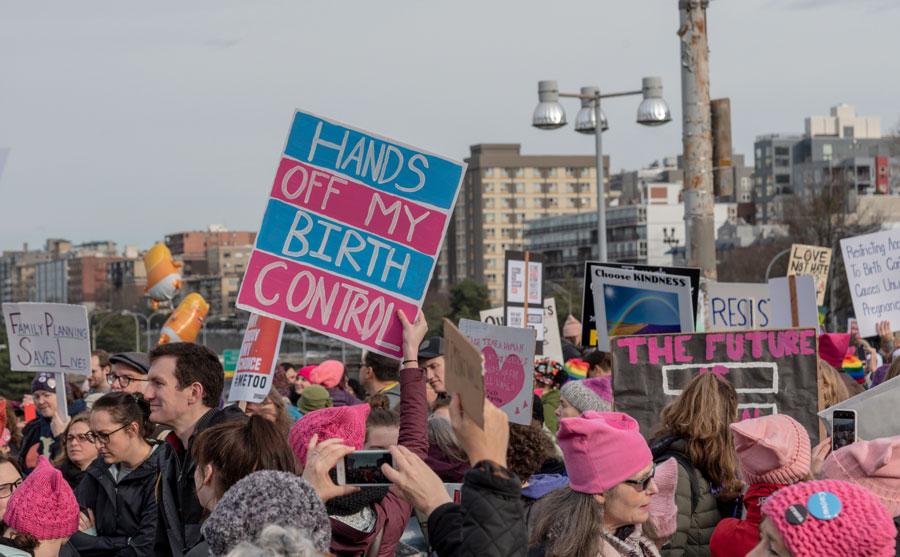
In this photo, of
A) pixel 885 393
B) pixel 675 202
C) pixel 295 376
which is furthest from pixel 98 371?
pixel 675 202

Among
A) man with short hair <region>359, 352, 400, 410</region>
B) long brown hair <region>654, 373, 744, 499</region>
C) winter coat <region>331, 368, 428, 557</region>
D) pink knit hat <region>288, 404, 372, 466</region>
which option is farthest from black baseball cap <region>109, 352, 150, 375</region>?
long brown hair <region>654, 373, 744, 499</region>

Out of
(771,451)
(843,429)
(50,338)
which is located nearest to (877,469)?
(771,451)

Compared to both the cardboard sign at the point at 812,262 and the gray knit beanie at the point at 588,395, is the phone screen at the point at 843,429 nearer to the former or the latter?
the gray knit beanie at the point at 588,395

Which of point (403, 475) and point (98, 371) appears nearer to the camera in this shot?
point (403, 475)

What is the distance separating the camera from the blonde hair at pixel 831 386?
6.46m

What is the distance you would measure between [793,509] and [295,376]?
38.6ft

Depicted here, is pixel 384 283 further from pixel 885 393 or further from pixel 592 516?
pixel 885 393

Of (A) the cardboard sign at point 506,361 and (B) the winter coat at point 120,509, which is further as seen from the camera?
(A) the cardboard sign at point 506,361

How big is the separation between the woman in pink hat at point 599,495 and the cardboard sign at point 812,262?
1150cm

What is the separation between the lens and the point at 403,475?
3.09 metres

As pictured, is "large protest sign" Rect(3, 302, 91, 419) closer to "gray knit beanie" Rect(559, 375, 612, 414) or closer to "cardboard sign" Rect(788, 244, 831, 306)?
"gray knit beanie" Rect(559, 375, 612, 414)

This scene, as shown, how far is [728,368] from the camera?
6430 mm

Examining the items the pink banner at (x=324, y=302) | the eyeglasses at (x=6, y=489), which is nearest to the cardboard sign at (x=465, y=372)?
the pink banner at (x=324, y=302)

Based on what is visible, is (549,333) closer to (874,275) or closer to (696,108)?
(696,108)
